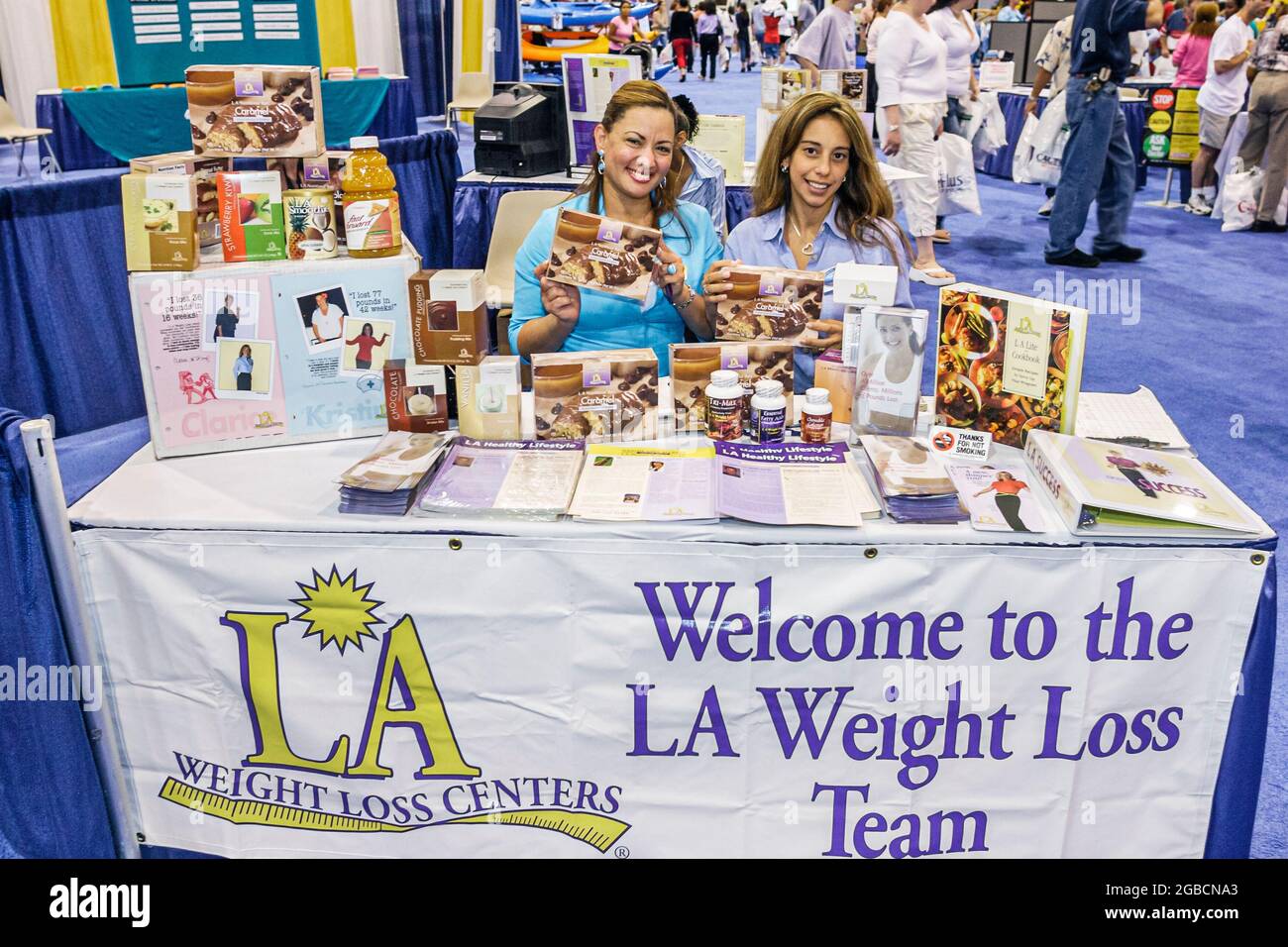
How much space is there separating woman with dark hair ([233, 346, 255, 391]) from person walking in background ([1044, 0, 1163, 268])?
17.5 ft

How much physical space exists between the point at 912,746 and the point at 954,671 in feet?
Answer: 0.53

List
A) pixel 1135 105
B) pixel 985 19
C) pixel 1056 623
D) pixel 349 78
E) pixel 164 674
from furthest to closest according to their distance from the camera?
1. pixel 985 19
2. pixel 349 78
3. pixel 1135 105
4. pixel 164 674
5. pixel 1056 623

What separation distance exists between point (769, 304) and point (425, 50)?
11741mm

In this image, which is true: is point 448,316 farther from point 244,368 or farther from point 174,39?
point 174,39

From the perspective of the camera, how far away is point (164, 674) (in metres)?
1.96

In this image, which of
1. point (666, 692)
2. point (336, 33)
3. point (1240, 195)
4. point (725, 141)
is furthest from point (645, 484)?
point (336, 33)

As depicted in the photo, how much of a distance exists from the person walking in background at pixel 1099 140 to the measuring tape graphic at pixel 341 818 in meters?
5.47

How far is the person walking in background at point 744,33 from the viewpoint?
69.4ft

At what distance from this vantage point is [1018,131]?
9523 millimetres

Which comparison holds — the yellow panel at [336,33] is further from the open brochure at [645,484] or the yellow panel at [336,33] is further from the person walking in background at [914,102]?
the open brochure at [645,484]

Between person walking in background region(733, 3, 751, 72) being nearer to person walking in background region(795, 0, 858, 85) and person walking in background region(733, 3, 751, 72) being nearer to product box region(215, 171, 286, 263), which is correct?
person walking in background region(795, 0, 858, 85)
